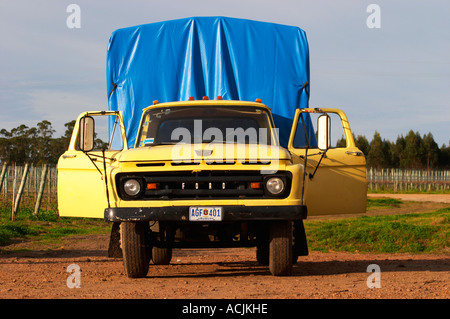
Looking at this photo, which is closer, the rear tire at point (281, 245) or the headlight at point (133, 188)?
the headlight at point (133, 188)

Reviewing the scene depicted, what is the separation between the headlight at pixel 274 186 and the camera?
25.3 ft

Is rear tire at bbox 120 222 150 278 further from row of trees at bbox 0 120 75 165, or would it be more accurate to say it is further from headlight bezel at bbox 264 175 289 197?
row of trees at bbox 0 120 75 165

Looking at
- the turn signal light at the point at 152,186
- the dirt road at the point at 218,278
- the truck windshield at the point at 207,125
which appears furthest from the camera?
the truck windshield at the point at 207,125

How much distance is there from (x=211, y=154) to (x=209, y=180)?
0.29 metres

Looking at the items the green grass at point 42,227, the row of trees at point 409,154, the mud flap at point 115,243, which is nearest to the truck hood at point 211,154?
the mud flap at point 115,243

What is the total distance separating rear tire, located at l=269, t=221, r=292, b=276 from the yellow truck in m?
0.01

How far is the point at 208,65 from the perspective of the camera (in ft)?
33.2

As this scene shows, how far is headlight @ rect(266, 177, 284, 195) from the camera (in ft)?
25.3

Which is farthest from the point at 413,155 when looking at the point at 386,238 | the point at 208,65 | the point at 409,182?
the point at 208,65

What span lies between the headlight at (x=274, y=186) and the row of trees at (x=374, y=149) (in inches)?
2331

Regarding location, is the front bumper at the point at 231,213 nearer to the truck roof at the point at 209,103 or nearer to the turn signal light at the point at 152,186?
the turn signal light at the point at 152,186

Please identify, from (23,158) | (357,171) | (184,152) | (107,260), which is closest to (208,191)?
(184,152)

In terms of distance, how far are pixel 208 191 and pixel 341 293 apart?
188 cm
